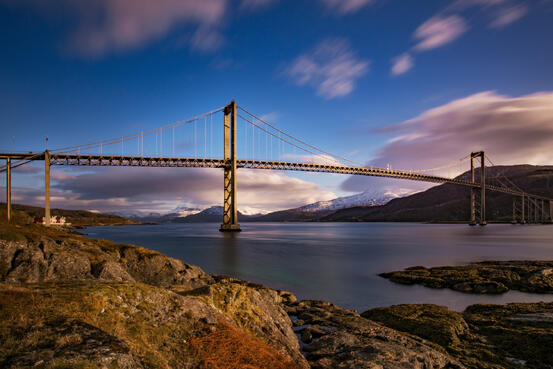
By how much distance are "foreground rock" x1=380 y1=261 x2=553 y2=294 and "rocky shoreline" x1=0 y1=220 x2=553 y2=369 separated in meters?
5.13

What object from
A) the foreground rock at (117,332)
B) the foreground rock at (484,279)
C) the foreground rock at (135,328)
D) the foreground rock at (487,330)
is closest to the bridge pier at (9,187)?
the foreground rock at (135,328)

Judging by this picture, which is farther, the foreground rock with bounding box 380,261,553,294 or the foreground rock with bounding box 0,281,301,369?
the foreground rock with bounding box 380,261,553,294

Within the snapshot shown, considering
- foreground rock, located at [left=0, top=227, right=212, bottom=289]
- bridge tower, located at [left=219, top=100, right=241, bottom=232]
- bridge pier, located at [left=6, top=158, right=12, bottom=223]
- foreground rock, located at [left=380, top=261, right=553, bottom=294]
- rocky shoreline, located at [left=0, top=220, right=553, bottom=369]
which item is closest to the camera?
rocky shoreline, located at [left=0, top=220, right=553, bottom=369]

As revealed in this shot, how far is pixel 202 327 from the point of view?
607 centimetres

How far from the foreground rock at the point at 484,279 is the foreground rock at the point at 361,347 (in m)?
12.0

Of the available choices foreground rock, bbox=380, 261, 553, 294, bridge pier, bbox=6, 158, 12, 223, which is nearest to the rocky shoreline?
foreground rock, bbox=380, 261, 553, 294

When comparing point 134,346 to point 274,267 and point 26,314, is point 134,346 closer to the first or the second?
point 26,314

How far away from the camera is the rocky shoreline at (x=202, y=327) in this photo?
4.25 m

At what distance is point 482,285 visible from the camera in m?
19.3

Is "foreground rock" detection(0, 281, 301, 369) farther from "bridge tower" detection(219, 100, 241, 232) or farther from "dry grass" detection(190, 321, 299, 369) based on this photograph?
"bridge tower" detection(219, 100, 241, 232)

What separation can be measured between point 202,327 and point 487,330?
11.2 metres

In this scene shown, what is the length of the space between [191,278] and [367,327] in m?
11.0

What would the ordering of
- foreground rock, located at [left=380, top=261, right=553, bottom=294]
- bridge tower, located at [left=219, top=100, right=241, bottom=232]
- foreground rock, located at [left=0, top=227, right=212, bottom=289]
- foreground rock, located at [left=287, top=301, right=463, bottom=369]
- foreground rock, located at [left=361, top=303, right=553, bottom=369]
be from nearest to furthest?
foreground rock, located at [left=287, top=301, right=463, bottom=369] → foreground rock, located at [left=361, top=303, right=553, bottom=369] → foreground rock, located at [left=0, top=227, right=212, bottom=289] → foreground rock, located at [left=380, top=261, right=553, bottom=294] → bridge tower, located at [left=219, top=100, right=241, bottom=232]

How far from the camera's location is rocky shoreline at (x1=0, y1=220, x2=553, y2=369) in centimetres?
425
